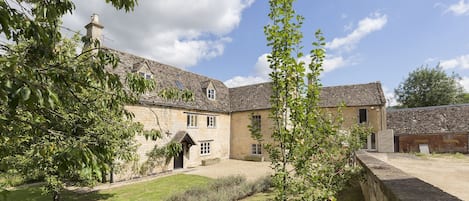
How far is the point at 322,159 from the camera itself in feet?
13.1

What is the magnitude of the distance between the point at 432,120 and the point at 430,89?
18404mm

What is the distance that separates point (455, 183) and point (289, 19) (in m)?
8.46

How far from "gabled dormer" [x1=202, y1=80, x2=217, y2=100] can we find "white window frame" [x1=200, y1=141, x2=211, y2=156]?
5103mm

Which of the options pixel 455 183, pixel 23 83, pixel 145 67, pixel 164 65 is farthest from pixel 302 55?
pixel 164 65

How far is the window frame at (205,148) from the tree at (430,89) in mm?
39015

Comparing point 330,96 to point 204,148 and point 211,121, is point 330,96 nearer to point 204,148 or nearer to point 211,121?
point 211,121

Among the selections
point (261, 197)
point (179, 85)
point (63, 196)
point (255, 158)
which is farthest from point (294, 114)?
point (255, 158)

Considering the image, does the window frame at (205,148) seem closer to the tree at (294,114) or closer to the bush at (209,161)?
the bush at (209,161)

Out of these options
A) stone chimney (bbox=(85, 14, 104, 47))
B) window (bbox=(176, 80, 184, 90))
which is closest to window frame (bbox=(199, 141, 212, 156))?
window (bbox=(176, 80, 184, 90))

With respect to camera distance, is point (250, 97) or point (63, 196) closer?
point (63, 196)

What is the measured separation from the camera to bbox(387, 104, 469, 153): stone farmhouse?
75.2 feet

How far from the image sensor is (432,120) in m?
25.1

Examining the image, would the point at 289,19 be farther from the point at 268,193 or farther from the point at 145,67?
the point at 145,67

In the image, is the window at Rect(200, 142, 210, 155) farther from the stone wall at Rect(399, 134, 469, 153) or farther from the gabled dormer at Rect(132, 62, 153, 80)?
the stone wall at Rect(399, 134, 469, 153)
